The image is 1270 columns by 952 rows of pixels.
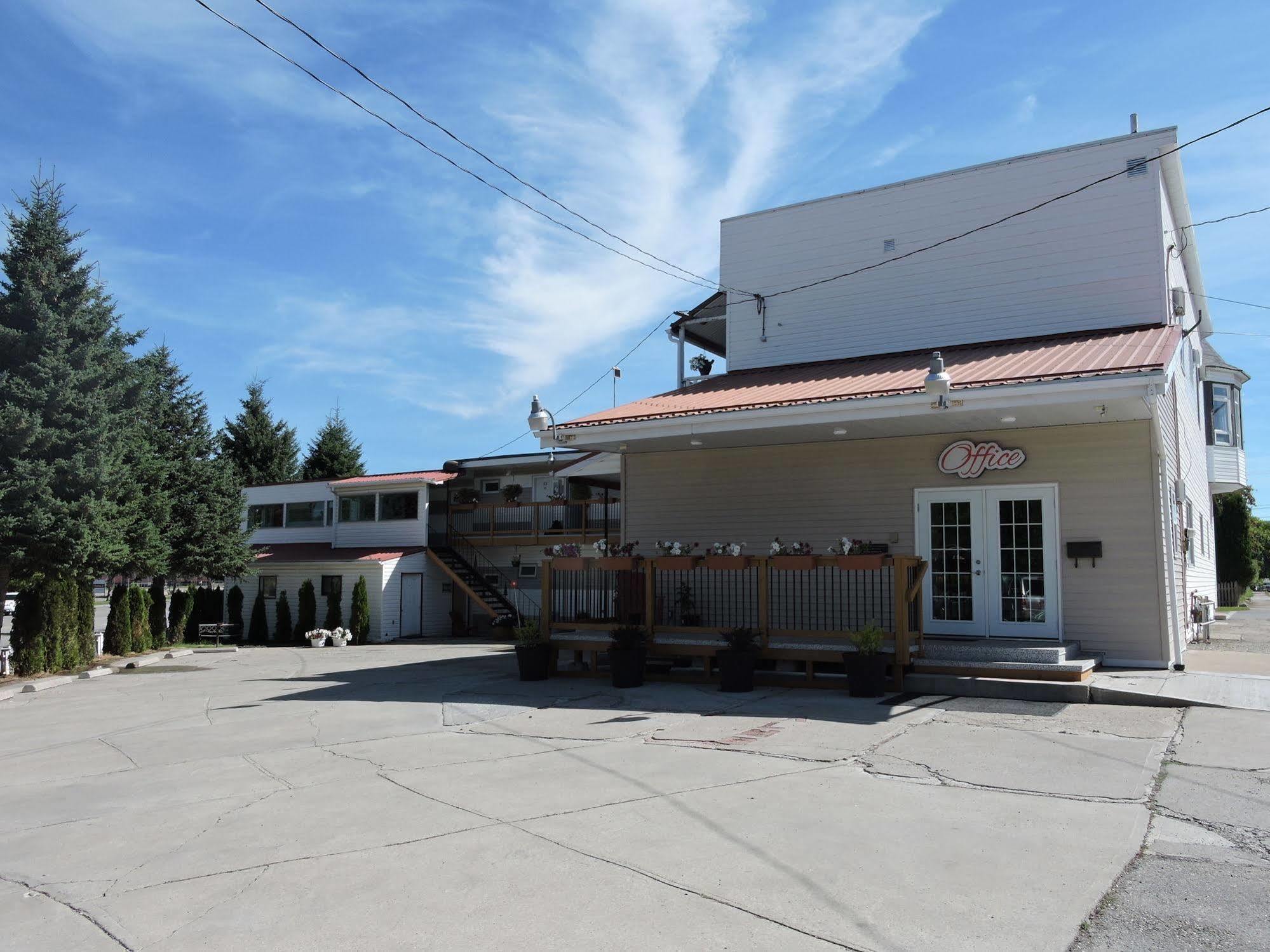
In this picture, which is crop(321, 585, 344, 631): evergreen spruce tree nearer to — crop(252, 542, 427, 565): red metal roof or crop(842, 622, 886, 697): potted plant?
crop(252, 542, 427, 565): red metal roof

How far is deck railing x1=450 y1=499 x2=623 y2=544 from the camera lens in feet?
85.6

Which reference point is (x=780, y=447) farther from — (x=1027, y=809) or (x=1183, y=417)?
(x=1027, y=809)

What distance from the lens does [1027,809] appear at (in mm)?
5648

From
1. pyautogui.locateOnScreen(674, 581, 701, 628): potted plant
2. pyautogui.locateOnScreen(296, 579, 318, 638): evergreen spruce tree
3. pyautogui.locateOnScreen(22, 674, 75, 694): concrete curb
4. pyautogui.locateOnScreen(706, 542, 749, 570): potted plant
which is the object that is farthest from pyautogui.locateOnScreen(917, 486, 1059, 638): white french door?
pyautogui.locateOnScreen(296, 579, 318, 638): evergreen spruce tree

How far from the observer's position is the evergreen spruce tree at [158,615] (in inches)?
930

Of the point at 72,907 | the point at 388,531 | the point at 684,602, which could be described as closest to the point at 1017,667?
the point at 684,602

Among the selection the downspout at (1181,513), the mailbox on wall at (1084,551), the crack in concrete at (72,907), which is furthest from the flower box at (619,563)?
the crack in concrete at (72,907)

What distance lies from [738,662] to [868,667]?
160 centimetres

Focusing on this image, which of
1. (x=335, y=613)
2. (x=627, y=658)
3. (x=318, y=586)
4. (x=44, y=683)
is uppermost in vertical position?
(x=318, y=586)

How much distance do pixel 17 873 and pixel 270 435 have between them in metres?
40.6

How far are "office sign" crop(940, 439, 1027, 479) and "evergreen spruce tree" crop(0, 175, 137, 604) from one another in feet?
49.0

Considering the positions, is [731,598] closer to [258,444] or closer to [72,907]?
[72,907]

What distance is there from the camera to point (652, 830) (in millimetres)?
5414

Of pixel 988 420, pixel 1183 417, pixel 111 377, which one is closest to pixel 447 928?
pixel 988 420
